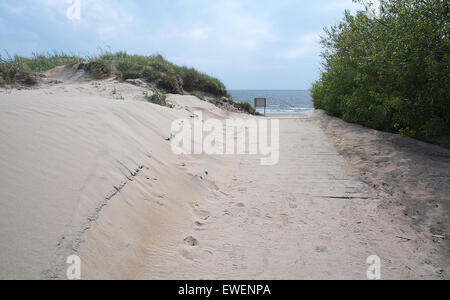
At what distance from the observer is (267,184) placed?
4559mm

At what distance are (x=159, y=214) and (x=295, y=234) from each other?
58.1 inches

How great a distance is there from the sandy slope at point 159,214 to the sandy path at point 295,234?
1cm

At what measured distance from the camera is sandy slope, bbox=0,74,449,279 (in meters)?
2.29

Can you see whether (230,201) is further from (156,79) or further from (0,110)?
(156,79)

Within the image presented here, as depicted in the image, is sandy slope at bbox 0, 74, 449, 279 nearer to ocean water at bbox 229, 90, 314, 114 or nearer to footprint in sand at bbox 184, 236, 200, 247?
footprint in sand at bbox 184, 236, 200, 247

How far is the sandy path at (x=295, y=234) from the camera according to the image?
2.54 meters

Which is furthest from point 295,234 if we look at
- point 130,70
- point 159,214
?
point 130,70

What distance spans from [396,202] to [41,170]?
4.14 meters

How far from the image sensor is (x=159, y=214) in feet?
10.6

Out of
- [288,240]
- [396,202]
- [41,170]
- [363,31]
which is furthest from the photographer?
[363,31]

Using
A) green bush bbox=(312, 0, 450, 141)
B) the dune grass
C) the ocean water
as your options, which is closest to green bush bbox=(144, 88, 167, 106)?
the dune grass

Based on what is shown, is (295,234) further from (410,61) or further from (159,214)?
(410,61)

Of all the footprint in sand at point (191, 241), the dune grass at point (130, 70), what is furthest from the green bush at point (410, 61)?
the dune grass at point (130, 70)

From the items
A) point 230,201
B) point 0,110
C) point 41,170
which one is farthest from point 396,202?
point 0,110
